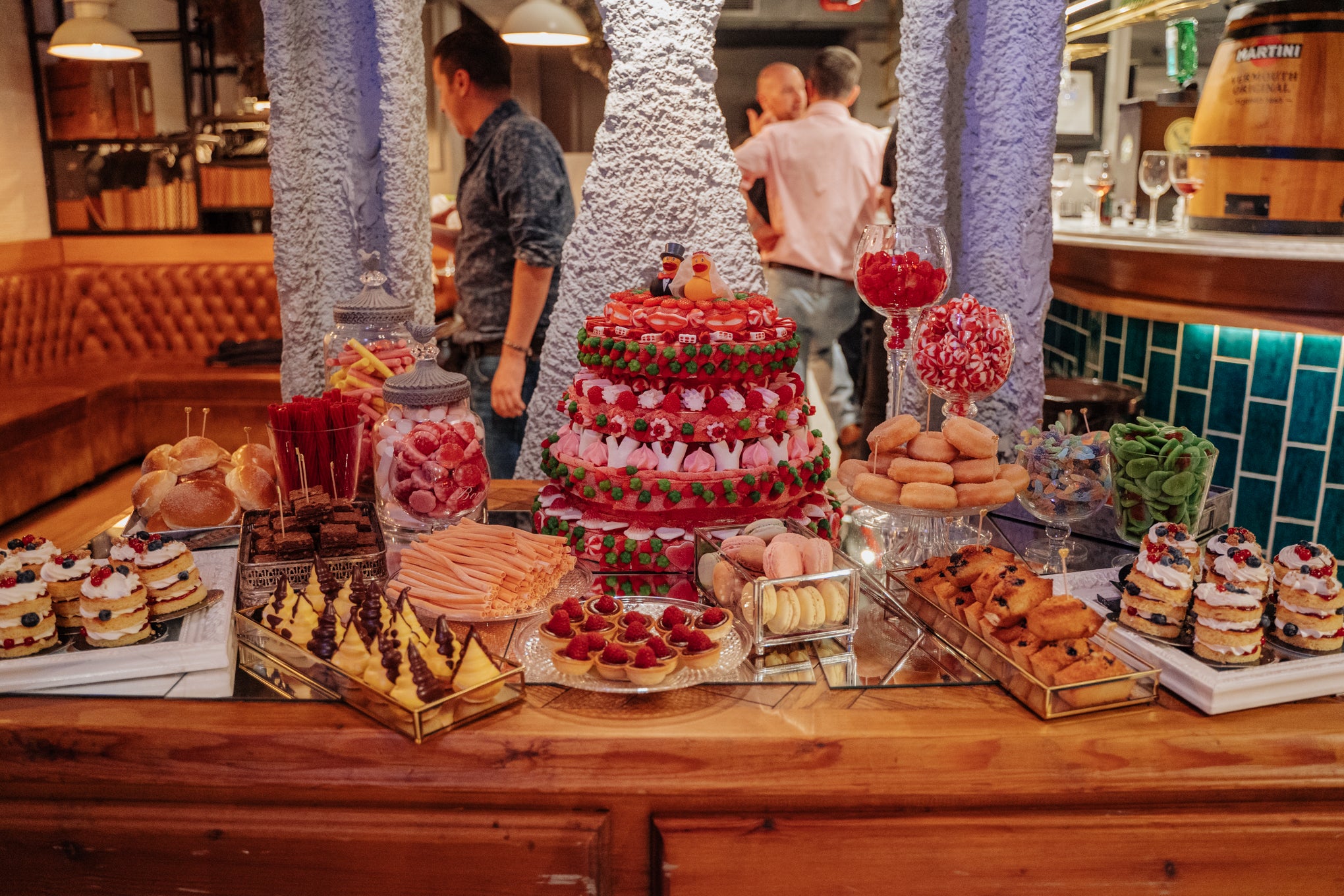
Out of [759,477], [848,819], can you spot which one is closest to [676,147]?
[759,477]

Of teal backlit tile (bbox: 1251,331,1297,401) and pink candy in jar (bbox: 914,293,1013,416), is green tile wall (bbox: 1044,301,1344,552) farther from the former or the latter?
pink candy in jar (bbox: 914,293,1013,416)

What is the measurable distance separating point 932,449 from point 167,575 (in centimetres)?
126

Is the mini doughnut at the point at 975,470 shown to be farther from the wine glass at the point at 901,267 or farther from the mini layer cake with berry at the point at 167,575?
the mini layer cake with berry at the point at 167,575

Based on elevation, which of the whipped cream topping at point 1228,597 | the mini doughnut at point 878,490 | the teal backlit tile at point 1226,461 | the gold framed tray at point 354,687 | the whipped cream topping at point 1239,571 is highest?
the mini doughnut at point 878,490

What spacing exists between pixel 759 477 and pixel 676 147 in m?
1.01

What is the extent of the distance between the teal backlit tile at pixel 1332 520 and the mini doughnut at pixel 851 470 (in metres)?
1.72

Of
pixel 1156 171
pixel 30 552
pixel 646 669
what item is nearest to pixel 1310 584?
pixel 646 669

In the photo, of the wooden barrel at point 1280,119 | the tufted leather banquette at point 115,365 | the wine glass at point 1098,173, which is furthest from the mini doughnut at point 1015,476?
the tufted leather banquette at point 115,365

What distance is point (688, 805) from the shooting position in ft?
4.35

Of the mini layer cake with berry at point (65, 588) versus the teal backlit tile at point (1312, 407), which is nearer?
the mini layer cake with berry at point (65, 588)

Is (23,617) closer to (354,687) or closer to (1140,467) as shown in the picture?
(354,687)

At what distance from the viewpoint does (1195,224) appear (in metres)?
3.36

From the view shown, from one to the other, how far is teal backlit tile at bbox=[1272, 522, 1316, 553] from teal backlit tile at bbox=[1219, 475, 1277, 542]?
3cm

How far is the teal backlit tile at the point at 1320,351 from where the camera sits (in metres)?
2.75
